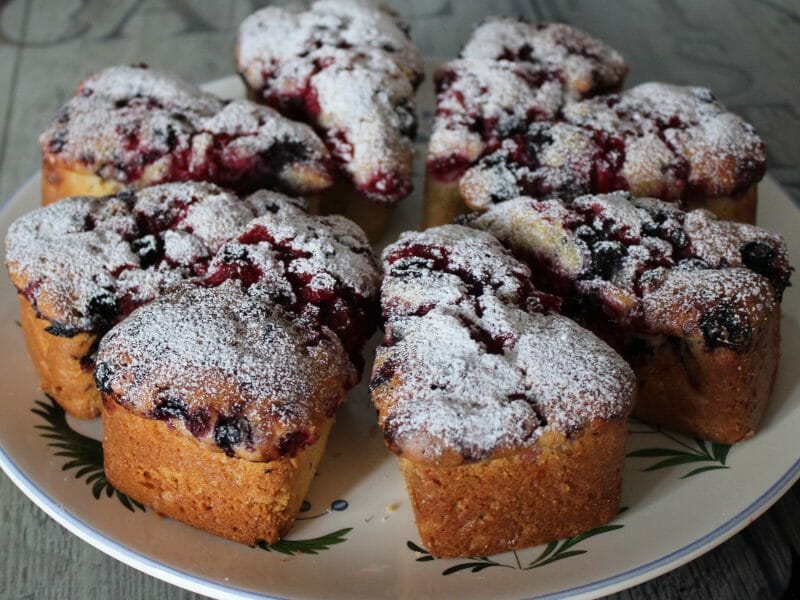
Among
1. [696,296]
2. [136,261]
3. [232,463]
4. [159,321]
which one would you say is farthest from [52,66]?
[696,296]

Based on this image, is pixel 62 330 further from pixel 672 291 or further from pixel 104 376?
pixel 672 291

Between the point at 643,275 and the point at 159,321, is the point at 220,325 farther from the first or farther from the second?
the point at 643,275

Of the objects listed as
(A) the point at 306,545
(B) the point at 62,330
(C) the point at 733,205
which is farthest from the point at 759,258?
(B) the point at 62,330

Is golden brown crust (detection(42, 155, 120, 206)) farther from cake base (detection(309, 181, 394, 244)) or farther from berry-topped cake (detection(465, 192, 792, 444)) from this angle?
berry-topped cake (detection(465, 192, 792, 444))

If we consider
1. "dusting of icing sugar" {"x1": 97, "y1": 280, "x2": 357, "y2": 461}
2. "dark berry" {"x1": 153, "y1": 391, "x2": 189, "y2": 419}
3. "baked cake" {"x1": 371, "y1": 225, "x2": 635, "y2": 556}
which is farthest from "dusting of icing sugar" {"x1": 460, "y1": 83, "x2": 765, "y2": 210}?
"dark berry" {"x1": 153, "y1": 391, "x2": 189, "y2": 419}

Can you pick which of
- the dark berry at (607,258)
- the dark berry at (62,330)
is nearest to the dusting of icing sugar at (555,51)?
the dark berry at (607,258)

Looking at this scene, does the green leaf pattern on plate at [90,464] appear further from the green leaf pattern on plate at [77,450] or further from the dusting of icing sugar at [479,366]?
the dusting of icing sugar at [479,366]
